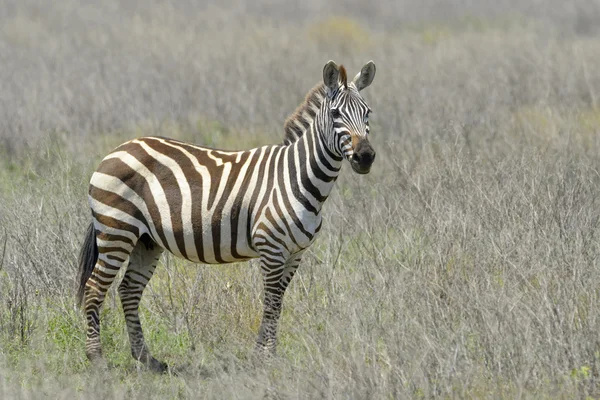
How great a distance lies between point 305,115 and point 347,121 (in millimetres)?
661

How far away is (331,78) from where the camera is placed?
6.48 m

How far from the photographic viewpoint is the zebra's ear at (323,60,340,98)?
6.44 meters

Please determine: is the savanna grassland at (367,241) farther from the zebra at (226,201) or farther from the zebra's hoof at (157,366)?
the zebra at (226,201)

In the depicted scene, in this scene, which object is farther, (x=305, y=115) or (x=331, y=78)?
(x=305, y=115)

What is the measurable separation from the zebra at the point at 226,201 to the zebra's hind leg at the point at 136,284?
0.01 m

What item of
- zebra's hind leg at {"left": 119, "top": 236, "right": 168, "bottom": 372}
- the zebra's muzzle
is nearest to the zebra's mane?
the zebra's muzzle

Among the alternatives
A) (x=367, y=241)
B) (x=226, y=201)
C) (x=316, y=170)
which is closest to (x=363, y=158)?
(x=316, y=170)

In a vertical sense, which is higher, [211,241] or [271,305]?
[211,241]

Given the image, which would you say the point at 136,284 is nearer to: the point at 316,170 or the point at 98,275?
the point at 98,275

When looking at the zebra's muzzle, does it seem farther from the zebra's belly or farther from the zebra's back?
the zebra's belly

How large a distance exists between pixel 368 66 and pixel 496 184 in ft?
6.92

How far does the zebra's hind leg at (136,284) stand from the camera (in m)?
6.96

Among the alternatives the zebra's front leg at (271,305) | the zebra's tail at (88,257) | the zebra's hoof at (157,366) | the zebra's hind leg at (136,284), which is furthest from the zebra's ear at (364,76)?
the zebra's hoof at (157,366)

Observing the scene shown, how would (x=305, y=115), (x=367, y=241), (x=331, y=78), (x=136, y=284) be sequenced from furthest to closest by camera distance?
(x=367, y=241)
(x=136, y=284)
(x=305, y=115)
(x=331, y=78)
